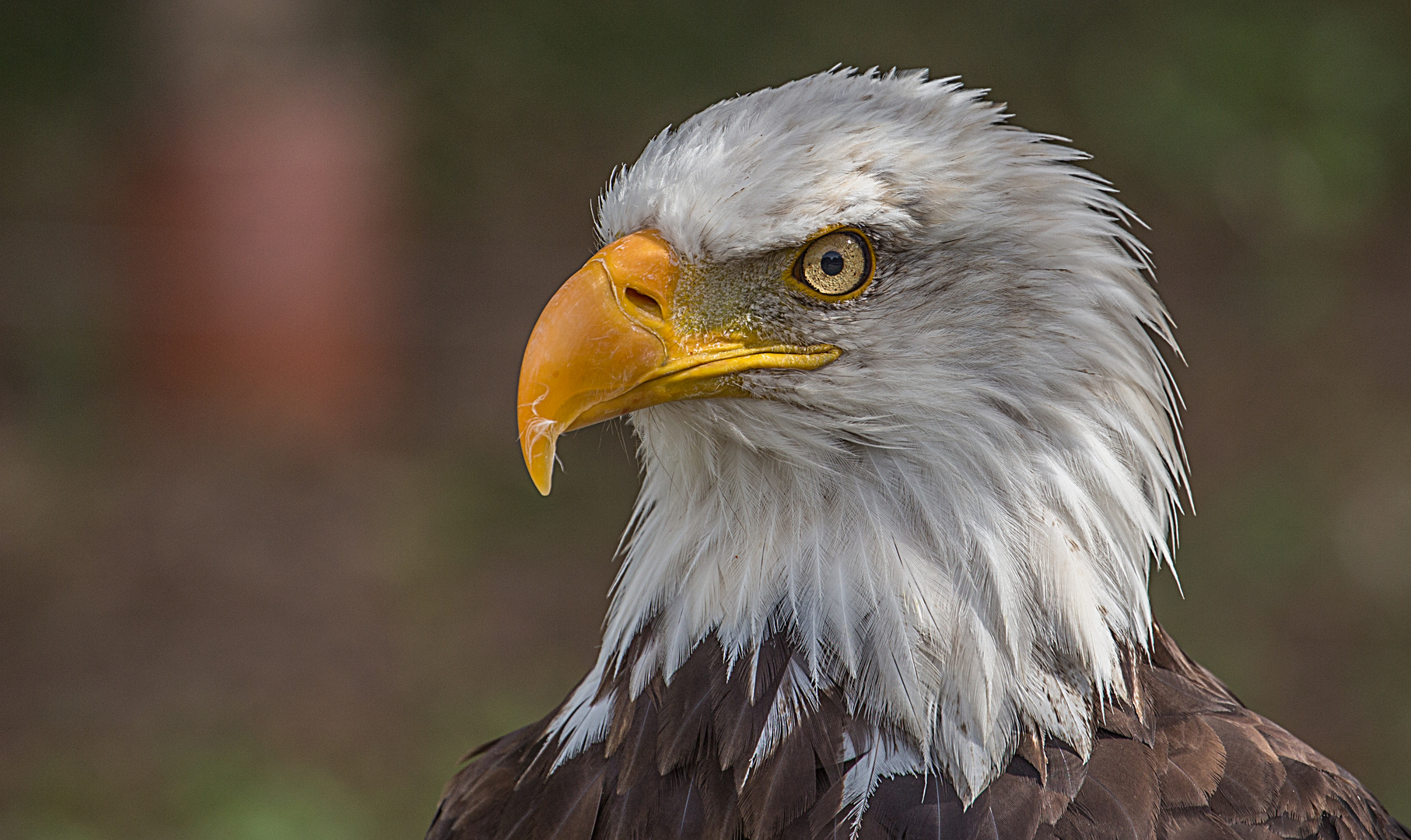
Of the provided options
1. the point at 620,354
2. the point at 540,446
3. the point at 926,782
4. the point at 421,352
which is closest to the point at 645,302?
the point at 620,354

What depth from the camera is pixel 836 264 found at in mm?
1729

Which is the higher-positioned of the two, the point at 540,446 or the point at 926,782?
the point at 540,446

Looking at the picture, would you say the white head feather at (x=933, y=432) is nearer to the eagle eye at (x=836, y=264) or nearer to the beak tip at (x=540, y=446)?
the eagle eye at (x=836, y=264)

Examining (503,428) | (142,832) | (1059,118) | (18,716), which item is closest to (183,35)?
(503,428)

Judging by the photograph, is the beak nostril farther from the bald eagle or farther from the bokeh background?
the bokeh background

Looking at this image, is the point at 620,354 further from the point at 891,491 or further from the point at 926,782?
the point at 926,782

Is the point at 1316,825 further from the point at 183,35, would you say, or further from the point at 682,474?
the point at 183,35

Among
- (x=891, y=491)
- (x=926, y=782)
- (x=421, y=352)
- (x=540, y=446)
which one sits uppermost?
(x=421, y=352)

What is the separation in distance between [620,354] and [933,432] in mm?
419

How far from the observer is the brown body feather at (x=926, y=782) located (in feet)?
5.32

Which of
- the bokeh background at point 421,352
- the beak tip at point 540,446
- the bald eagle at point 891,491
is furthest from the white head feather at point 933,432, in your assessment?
the bokeh background at point 421,352

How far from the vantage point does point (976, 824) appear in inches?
63.2

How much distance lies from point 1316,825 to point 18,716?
405 centimetres

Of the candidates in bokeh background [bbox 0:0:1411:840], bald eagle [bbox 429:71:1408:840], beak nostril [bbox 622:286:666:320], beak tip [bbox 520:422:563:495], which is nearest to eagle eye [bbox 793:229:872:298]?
bald eagle [bbox 429:71:1408:840]
